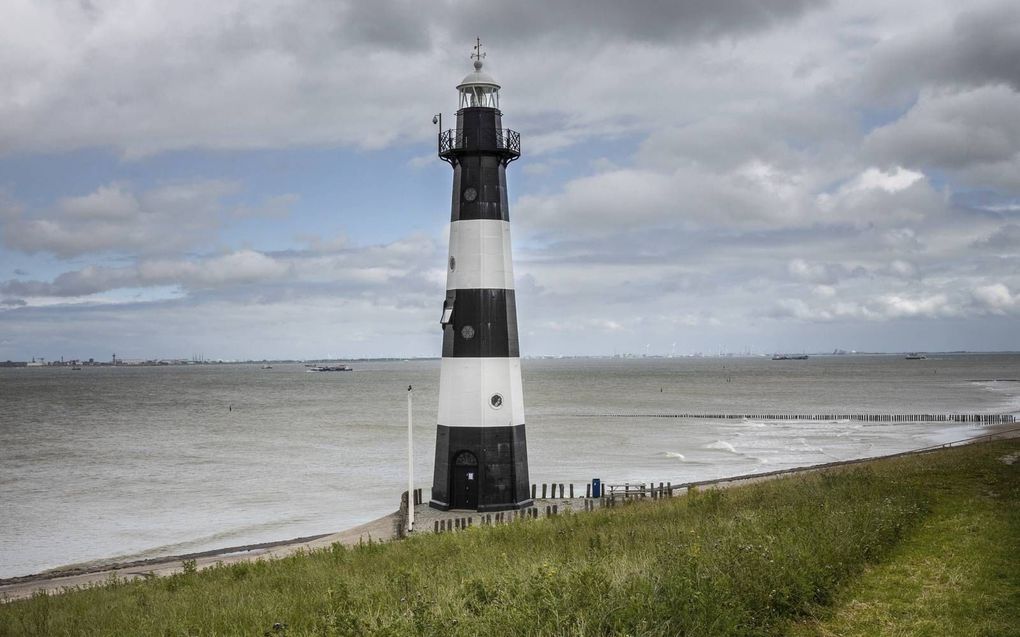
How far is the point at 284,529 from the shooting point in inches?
1213

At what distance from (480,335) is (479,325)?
0.90 feet

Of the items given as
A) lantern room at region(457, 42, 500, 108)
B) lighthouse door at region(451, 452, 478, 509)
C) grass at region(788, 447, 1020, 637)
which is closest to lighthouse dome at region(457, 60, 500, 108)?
lantern room at region(457, 42, 500, 108)

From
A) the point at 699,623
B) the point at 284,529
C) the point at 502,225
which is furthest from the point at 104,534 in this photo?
the point at 699,623

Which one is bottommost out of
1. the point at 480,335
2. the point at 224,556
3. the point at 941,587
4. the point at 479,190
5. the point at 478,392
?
the point at 224,556

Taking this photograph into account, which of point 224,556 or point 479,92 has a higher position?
point 479,92

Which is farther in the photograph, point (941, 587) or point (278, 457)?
point (278, 457)

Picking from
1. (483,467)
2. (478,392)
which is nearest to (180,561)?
(483,467)

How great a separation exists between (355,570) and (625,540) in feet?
14.0

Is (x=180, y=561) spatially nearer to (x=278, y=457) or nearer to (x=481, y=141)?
(x=481, y=141)

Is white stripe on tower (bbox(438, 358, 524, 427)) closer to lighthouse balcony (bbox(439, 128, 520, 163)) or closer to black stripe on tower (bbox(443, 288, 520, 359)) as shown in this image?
black stripe on tower (bbox(443, 288, 520, 359))

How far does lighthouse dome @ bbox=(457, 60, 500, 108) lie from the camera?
23.0 m

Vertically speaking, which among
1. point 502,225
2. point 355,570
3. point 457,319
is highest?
point 502,225

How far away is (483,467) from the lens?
22375 mm

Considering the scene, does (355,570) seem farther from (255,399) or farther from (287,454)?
(255,399)
